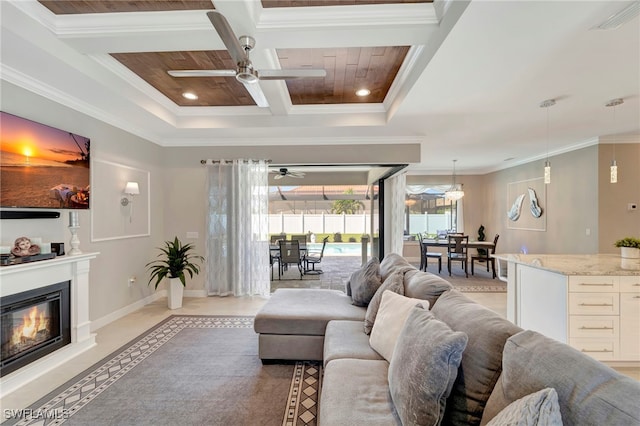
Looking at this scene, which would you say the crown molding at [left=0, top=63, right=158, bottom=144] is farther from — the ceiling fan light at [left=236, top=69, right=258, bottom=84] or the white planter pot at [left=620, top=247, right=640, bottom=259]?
the white planter pot at [left=620, top=247, right=640, bottom=259]

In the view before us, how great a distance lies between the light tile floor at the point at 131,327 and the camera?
2.32 metres

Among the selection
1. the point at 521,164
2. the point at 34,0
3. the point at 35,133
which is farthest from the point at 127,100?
the point at 521,164

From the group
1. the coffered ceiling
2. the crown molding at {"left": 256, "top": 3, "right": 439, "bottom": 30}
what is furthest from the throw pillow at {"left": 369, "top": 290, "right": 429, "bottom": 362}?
the crown molding at {"left": 256, "top": 3, "right": 439, "bottom": 30}

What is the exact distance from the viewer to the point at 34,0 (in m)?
2.08

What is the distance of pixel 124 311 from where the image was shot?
3982 millimetres

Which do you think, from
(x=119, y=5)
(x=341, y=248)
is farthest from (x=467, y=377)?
(x=341, y=248)

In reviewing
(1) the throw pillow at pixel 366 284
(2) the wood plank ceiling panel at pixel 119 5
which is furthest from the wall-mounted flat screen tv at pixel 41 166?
(1) the throw pillow at pixel 366 284

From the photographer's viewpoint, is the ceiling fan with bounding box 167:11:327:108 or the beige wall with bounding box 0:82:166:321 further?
the beige wall with bounding box 0:82:166:321

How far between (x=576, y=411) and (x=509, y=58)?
245 centimetres

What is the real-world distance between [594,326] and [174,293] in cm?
494

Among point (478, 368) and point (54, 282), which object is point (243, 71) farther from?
point (54, 282)

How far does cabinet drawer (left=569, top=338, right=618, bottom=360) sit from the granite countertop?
639 mm

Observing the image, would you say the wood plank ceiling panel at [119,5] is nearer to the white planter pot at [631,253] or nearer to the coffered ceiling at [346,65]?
the coffered ceiling at [346,65]

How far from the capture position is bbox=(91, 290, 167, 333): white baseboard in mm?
3544
